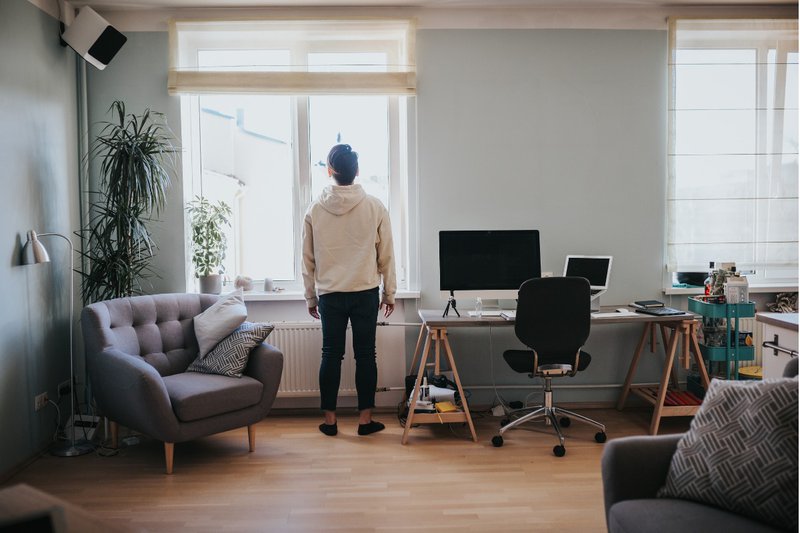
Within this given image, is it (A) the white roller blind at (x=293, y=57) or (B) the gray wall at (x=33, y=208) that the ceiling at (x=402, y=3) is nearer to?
(A) the white roller blind at (x=293, y=57)


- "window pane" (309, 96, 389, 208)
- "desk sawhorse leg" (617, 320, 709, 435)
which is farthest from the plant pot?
"desk sawhorse leg" (617, 320, 709, 435)

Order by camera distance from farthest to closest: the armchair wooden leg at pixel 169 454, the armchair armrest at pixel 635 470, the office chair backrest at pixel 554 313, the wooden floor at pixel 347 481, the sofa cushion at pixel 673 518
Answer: the office chair backrest at pixel 554 313 < the armchair wooden leg at pixel 169 454 < the wooden floor at pixel 347 481 < the armchair armrest at pixel 635 470 < the sofa cushion at pixel 673 518

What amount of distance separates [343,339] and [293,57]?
2018mm

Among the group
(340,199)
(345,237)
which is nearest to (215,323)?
(345,237)

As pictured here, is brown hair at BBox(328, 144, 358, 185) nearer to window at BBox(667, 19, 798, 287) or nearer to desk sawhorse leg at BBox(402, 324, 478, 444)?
desk sawhorse leg at BBox(402, 324, 478, 444)

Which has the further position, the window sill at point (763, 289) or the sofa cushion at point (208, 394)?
the window sill at point (763, 289)

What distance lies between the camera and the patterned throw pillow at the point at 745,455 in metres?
1.64

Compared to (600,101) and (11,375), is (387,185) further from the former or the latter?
(11,375)

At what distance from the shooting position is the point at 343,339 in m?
3.83

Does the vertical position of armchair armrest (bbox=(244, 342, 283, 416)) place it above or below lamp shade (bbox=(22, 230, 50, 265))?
below

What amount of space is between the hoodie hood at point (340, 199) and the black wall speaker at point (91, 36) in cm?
168

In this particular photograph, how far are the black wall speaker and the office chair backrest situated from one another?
2.98 meters

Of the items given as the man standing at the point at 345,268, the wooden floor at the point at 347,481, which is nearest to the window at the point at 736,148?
the wooden floor at the point at 347,481

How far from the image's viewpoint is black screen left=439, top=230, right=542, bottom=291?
3.93 metres
